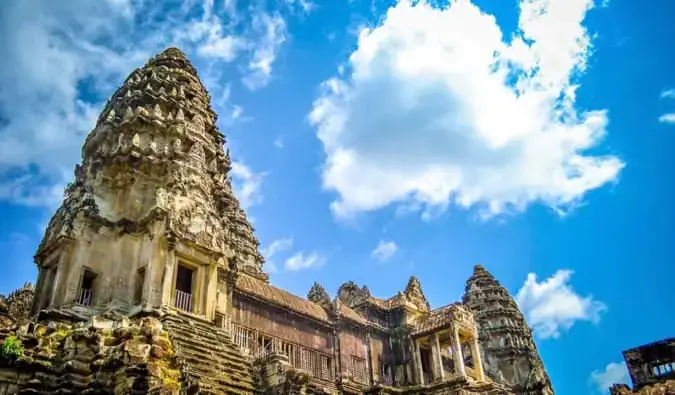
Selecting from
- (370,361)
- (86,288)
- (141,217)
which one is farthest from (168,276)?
(370,361)

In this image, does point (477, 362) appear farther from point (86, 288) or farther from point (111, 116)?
point (111, 116)

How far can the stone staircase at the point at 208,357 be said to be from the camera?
16.7m

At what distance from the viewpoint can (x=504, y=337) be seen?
49.5 metres

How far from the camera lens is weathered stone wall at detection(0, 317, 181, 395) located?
45.0ft

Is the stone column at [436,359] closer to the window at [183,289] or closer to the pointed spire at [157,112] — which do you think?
the window at [183,289]

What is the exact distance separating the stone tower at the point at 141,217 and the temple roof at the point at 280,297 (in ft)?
6.81

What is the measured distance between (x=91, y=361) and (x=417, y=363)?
22967 millimetres

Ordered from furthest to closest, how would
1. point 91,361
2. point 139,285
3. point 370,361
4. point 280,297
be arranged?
1. point 370,361
2. point 280,297
3. point 139,285
4. point 91,361

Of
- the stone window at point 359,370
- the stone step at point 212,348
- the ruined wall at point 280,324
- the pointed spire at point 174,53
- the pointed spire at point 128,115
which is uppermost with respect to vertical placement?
the pointed spire at point 174,53

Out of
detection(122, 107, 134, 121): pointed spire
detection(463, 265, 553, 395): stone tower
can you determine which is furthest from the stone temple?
detection(463, 265, 553, 395): stone tower

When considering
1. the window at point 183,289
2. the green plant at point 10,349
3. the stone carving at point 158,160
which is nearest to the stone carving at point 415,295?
the stone carving at point 158,160

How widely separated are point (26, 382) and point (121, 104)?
16278mm

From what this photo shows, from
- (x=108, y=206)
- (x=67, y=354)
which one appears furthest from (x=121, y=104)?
(x=67, y=354)

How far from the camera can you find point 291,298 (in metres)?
29.7
